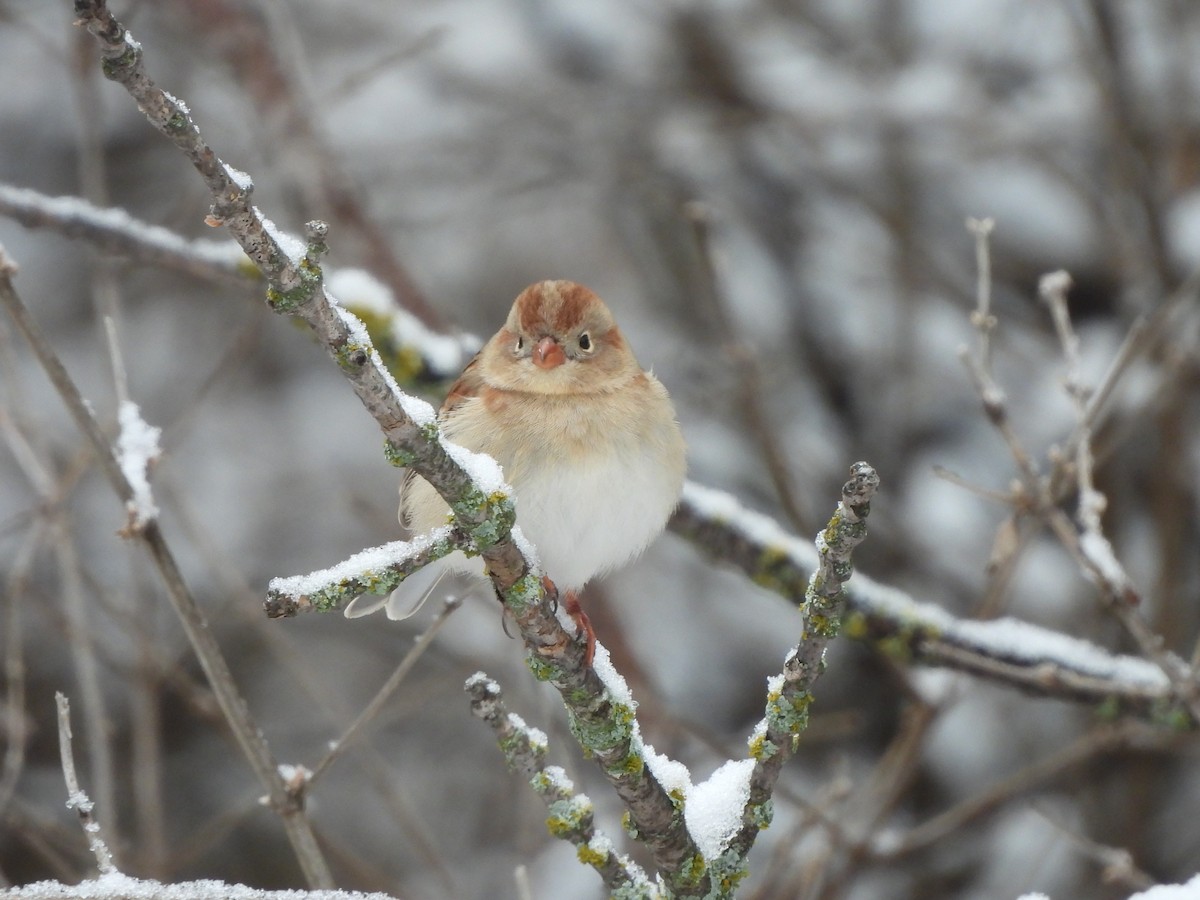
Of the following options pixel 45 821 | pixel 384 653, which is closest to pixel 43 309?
pixel 384 653

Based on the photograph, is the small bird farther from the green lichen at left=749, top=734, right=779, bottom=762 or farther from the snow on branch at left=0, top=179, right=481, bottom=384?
the green lichen at left=749, top=734, right=779, bottom=762

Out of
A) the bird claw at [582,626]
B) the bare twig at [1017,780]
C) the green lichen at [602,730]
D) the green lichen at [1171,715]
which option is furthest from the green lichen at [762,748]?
the bare twig at [1017,780]

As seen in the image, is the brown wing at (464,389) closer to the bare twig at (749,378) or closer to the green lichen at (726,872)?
the bare twig at (749,378)

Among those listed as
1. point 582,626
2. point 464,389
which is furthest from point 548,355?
point 582,626

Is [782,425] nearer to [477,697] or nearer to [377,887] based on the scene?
[377,887]

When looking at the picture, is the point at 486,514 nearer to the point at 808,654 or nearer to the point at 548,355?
the point at 808,654

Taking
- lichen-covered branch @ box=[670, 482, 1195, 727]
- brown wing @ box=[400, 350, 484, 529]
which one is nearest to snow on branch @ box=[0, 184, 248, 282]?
brown wing @ box=[400, 350, 484, 529]
